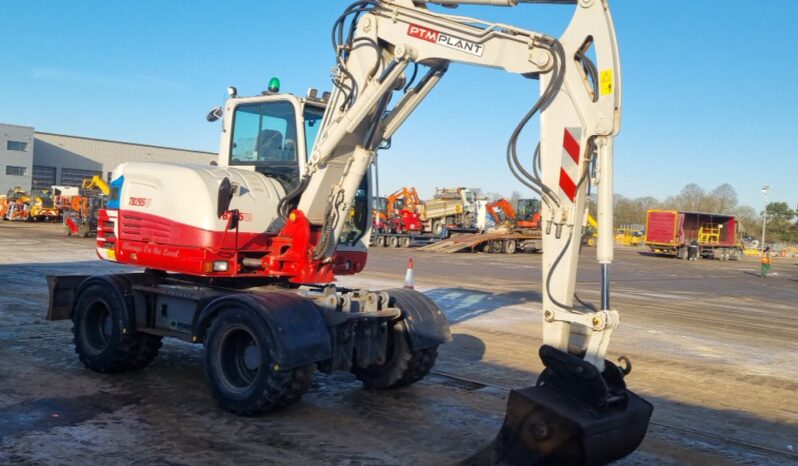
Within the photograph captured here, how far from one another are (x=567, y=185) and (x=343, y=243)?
3193 mm

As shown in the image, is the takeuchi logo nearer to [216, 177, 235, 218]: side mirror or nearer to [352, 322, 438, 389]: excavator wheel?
[216, 177, 235, 218]: side mirror

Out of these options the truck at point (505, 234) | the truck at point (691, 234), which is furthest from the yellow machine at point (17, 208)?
the truck at point (691, 234)

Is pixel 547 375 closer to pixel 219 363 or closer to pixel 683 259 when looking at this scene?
pixel 219 363

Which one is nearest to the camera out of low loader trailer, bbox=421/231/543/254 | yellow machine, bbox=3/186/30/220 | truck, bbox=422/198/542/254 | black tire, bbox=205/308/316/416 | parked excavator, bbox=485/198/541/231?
black tire, bbox=205/308/316/416

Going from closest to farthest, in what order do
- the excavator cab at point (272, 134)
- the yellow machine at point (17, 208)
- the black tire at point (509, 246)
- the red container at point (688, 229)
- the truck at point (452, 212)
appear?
1. the excavator cab at point (272, 134)
2. the black tire at point (509, 246)
3. the truck at point (452, 212)
4. the red container at point (688, 229)
5. the yellow machine at point (17, 208)

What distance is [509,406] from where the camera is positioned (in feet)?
17.0

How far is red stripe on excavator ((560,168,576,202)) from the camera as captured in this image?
5.52m

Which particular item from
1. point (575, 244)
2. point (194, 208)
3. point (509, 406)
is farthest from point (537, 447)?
point (194, 208)

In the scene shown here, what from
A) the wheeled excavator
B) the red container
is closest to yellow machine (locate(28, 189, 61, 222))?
the red container

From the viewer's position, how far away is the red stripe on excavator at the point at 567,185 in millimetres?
5516

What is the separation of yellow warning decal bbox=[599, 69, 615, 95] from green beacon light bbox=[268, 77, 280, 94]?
385 cm

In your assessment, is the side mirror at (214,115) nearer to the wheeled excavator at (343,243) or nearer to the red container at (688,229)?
the wheeled excavator at (343,243)

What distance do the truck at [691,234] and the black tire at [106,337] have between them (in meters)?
44.3

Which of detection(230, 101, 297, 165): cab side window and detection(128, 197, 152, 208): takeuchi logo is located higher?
detection(230, 101, 297, 165): cab side window
